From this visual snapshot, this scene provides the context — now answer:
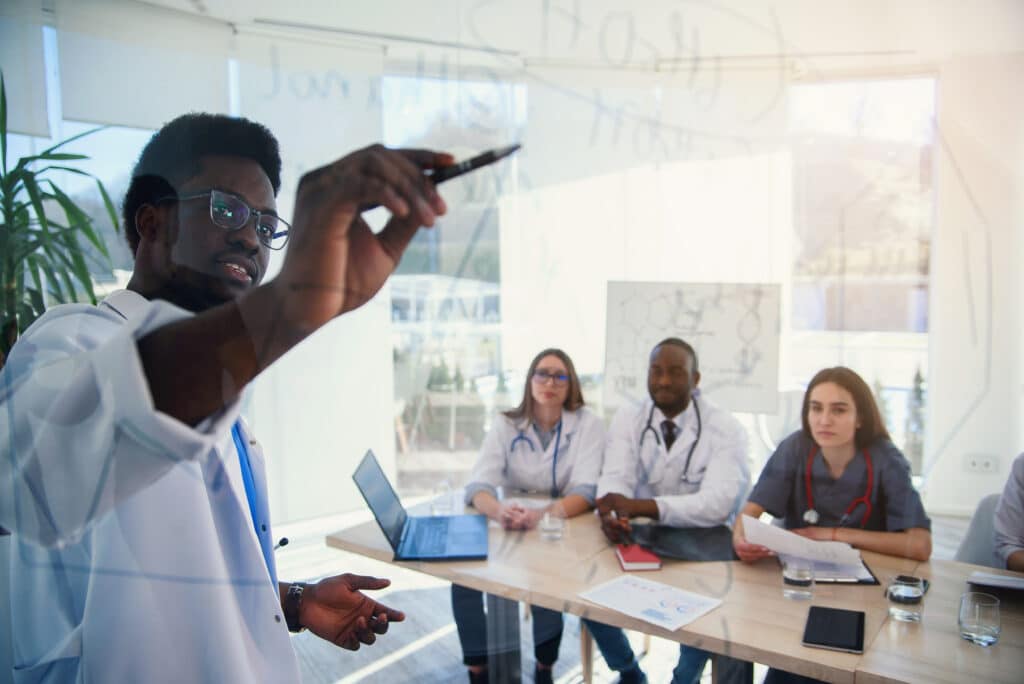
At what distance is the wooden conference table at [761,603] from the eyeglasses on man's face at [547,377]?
446 mm

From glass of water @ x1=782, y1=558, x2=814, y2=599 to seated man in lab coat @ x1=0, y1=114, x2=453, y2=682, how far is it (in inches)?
41.0

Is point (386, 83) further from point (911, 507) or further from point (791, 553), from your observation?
point (911, 507)

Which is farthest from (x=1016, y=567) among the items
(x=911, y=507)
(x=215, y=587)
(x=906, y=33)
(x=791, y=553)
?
(x=215, y=587)

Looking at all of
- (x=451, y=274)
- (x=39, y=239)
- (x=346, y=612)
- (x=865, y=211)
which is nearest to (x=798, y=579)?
(x=865, y=211)

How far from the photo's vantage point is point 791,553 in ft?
4.20

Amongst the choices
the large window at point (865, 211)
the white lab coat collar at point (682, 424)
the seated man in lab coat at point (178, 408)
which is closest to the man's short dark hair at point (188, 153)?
the seated man in lab coat at point (178, 408)

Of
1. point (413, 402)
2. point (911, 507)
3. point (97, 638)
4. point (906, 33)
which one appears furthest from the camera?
point (911, 507)

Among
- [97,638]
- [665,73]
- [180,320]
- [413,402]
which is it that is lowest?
[97,638]

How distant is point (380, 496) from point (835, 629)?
0.85 m

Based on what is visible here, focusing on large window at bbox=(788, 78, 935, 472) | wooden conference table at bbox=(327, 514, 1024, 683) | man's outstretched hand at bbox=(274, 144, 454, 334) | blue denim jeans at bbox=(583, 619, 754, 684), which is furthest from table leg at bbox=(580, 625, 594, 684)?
man's outstretched hand at bbox=(274, 144, 454, 334)

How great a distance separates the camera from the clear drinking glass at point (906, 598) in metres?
1.10

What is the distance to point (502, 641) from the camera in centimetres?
128

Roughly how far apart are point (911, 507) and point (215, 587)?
1521 mm

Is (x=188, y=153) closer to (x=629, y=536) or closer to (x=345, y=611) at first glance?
(x=345, y=611)
